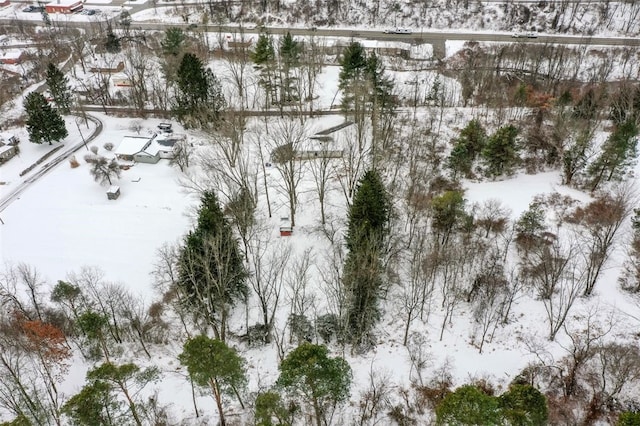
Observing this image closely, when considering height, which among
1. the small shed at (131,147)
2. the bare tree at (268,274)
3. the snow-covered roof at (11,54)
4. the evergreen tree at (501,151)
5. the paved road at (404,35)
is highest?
the paved road at (404,35)

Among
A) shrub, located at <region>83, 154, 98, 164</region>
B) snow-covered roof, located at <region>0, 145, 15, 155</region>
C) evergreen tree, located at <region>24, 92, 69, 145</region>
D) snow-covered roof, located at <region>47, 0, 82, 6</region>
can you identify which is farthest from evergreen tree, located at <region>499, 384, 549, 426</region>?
snow-covered roof, located at <region>47, 0, 82, 6</region>

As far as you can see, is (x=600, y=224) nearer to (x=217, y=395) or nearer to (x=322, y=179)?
(x=322, y=179)

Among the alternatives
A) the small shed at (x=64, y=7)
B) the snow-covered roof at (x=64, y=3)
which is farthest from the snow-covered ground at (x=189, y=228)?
the snow-covered roof at (x=64, y=3)

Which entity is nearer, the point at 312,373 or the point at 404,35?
the point at 312,373

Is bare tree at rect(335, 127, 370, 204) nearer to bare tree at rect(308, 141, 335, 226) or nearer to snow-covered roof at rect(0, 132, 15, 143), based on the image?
bare tree at rect(308, 141, 335, 226)

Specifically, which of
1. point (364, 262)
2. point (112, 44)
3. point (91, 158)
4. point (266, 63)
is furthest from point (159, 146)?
point (364, 262)

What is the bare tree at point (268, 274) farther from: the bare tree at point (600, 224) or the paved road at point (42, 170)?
the paved road at point (42, 170)

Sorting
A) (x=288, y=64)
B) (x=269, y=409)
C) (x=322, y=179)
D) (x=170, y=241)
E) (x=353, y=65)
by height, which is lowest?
(x=170, y=241)
